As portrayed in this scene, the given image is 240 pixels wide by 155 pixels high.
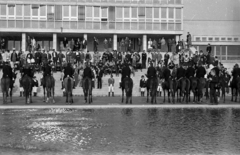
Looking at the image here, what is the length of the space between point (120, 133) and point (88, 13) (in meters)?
42.7

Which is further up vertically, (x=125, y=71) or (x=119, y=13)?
(x=119, y=13)

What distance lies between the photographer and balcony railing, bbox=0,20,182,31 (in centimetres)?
5141

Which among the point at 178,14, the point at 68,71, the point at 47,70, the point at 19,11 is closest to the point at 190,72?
the point at 68,71

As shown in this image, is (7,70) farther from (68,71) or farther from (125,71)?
(125,71)

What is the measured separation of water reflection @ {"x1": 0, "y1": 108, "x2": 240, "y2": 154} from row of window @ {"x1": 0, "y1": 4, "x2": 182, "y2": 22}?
3765 cm

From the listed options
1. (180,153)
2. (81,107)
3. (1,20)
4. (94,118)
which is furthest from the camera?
(1,20)

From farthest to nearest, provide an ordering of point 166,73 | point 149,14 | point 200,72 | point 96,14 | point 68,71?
point 149,14
point 96,14
point 166,73
point 200,72
point 68,71

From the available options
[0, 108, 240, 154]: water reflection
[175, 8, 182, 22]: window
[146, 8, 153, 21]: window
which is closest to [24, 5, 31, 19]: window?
[146, 8, 153, 21]: window

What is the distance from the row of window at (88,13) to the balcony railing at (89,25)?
1.82ft

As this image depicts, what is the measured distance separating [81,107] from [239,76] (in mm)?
8863

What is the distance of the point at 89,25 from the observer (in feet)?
172

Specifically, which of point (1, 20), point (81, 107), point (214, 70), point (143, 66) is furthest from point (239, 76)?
point (1, 20)

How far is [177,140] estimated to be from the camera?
33.0 feet

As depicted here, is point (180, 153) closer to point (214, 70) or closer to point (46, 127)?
point (46, 127)
